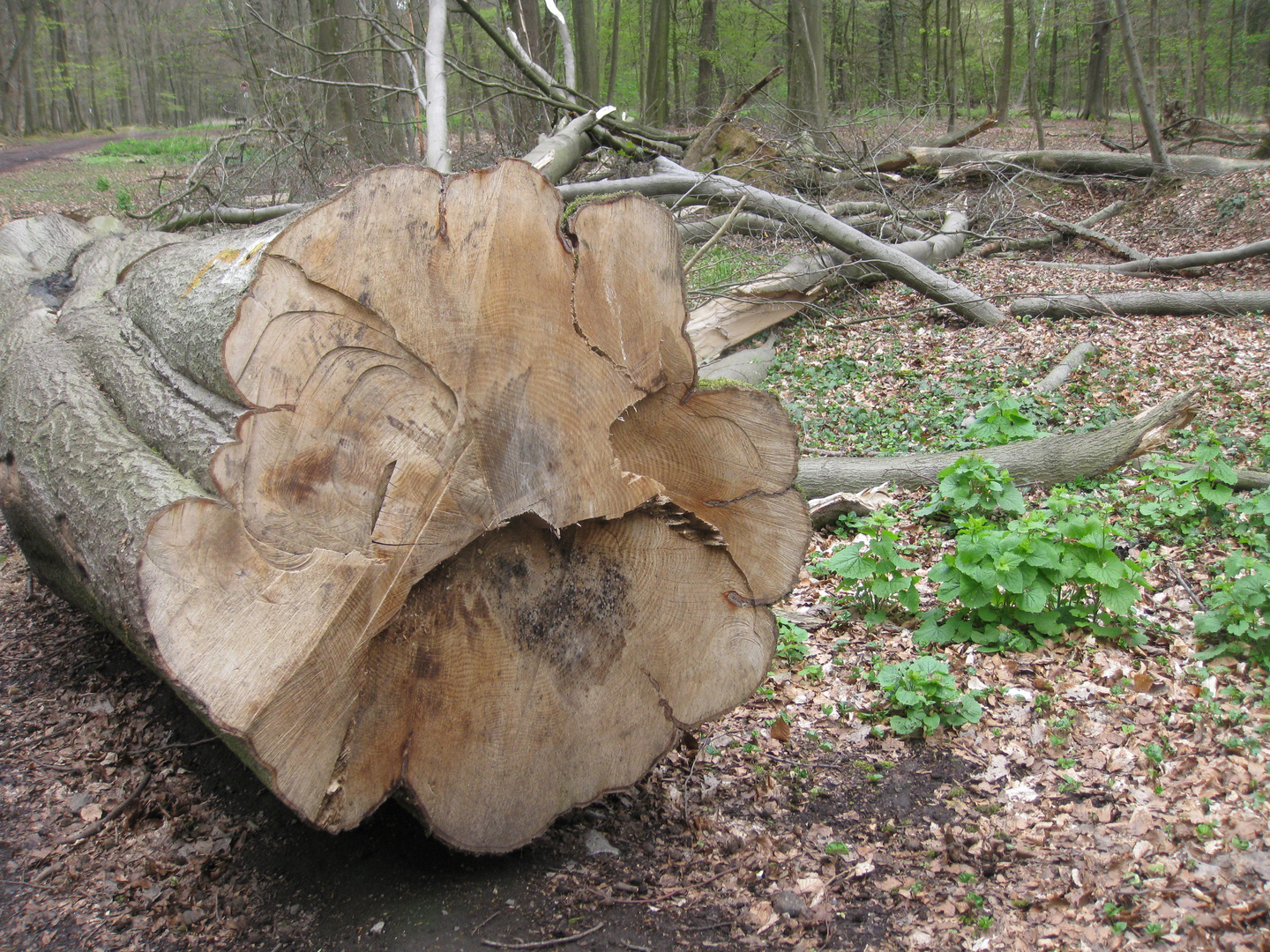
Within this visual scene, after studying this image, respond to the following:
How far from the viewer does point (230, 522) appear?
6.53 feet

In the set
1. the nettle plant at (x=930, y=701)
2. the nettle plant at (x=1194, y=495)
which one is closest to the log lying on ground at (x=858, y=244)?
the nettle plant at (x=1194, y=495)

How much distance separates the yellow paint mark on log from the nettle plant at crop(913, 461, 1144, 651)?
2.89m

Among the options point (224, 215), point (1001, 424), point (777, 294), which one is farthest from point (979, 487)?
point (224, 215)

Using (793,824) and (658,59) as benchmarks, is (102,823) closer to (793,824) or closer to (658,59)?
(793,824)

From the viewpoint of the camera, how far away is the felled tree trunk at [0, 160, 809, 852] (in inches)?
81.0

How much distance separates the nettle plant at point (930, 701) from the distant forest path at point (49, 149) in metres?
25.6

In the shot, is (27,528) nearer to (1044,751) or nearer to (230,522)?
(230,522)

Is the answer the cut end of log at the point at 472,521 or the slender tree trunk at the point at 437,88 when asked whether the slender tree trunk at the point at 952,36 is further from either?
the cut end of log at the point at 472,521

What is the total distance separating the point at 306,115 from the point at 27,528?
729cm

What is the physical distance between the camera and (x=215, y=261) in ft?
10.4

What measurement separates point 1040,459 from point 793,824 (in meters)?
3.09

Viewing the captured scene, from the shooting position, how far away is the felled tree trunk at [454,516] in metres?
2.06

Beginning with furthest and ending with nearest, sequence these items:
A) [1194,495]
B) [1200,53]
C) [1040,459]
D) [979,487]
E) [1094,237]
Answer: [1200,53]
[1094,237]
[1040,459]
[1194,495]
[979,487]

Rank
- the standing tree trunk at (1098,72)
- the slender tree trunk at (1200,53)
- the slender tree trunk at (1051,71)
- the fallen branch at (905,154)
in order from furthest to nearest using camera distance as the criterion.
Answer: the slender tree trunk at (1051,71)
the standing tree trunk at (1098,72)
the slender tree trunk at (1200,53)
the fallen branch at (905,154)
